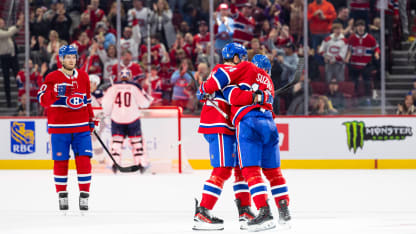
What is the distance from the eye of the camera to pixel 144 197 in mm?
7938

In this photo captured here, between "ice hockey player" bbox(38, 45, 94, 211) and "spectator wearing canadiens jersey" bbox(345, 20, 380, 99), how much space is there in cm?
603

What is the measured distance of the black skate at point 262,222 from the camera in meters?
5.43

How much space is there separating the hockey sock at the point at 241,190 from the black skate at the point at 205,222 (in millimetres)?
260

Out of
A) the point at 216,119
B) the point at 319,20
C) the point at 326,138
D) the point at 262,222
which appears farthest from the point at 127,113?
the point at 262,222

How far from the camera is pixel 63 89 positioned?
660 centimetres

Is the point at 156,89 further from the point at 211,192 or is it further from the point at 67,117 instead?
the point at 211,192

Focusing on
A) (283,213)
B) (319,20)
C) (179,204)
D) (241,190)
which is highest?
(319,20)

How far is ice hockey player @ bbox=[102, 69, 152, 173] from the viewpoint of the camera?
10680mm

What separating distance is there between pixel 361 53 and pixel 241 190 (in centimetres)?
660

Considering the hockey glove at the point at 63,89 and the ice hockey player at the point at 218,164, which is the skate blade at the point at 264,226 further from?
the hockey glove at the point at 63,89

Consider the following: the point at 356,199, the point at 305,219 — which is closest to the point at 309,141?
the point at 356,199

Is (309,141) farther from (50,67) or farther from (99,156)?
(50,67)

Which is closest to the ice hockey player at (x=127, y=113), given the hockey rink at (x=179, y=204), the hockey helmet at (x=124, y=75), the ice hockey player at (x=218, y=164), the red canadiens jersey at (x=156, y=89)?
the hockey helmet at (x=124, y=75)

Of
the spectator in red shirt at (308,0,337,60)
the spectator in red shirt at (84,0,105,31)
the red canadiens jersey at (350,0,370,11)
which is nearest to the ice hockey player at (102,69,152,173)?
the spectator in red shirt at (84,0,105,31)
